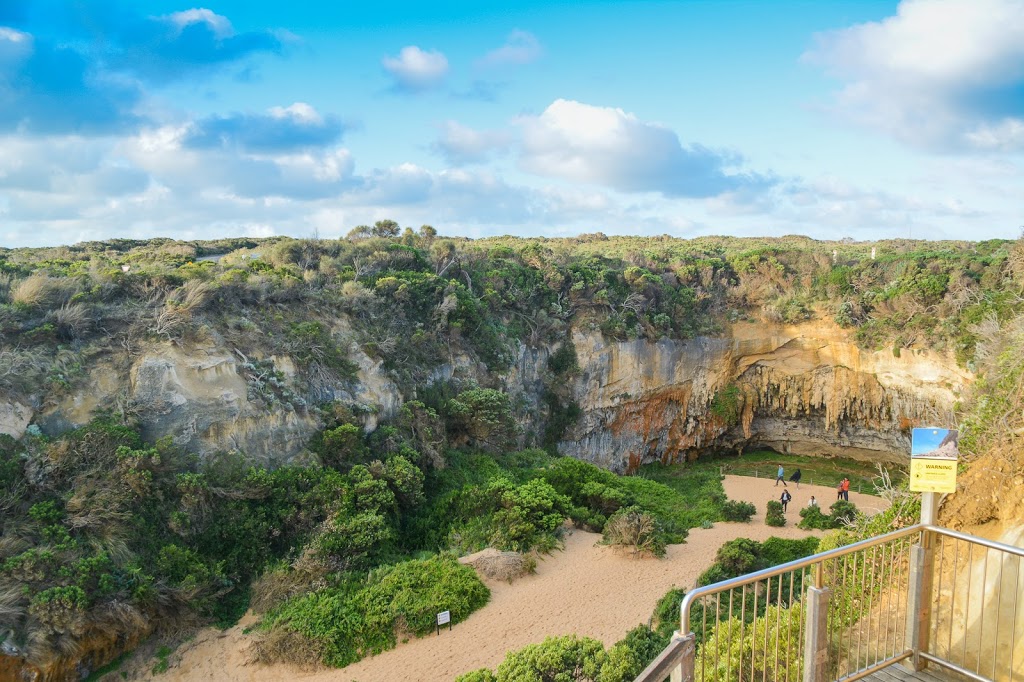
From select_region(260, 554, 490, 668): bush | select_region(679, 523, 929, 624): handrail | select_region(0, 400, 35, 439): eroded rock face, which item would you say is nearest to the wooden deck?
select_region(679, 523, 929, 624): handrail

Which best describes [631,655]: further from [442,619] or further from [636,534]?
[636,534]

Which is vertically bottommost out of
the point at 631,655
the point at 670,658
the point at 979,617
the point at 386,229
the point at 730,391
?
the point at 631,655

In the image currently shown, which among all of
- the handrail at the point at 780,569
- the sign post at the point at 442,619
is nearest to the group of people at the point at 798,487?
the sign post at the point at 442,619

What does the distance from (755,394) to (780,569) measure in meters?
25.7

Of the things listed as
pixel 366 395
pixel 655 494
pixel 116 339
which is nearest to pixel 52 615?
pixel 116 339

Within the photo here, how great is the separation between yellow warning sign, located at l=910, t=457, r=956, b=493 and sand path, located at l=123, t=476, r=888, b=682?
240 inches

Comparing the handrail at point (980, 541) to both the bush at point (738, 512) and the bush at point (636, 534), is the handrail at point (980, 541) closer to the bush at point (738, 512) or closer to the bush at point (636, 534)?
the bush at point (636, 534)

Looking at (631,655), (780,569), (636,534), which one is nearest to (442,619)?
(631,655)

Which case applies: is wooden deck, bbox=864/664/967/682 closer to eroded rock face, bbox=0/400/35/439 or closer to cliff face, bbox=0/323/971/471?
cliff face, bbox=0/323/971/471

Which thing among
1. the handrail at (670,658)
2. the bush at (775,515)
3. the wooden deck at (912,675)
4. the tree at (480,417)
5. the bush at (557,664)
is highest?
the handrail at (670,658)

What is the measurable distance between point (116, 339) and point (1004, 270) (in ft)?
93.0

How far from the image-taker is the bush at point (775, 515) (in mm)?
17500

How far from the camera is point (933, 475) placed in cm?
480

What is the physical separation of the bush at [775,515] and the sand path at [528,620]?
7.66 ft
